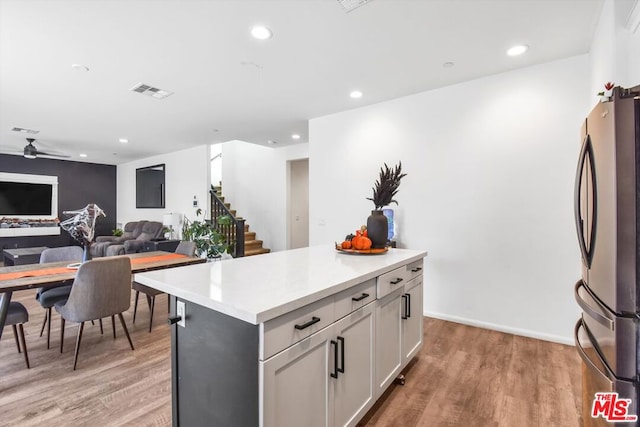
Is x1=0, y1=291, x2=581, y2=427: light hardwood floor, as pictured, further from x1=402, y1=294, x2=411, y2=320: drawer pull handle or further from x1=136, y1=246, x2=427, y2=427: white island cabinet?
x1=402, y1=294, x2=411, y2=320: drawer pull handle

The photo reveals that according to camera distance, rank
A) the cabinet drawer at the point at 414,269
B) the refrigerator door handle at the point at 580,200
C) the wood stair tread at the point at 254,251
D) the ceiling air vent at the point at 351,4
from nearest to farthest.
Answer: the refrigerator door handle at the point at 580,200, the ceiling air vent at the point at 351,4, the cabinet drawer at the point at 414,269, the wood stair tread at the point at 254,251

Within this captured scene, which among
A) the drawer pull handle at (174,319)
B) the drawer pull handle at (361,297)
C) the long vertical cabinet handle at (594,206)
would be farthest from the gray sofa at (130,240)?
the long vertical cabinet handle at (594,206)

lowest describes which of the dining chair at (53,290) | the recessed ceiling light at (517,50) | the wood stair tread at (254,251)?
the wood stair tread at (254,251)

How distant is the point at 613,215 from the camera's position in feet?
3.59

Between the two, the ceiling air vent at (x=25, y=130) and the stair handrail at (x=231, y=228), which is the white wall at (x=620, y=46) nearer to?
the stair handrail at (x=231, y=228)

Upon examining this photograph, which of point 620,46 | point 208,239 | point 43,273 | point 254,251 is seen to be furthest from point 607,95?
point 254,251

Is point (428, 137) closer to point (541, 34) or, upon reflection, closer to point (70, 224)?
point (541, 34)

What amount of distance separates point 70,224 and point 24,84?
6.81ft

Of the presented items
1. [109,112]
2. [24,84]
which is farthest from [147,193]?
[24,84]

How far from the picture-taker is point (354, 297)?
5.06ft

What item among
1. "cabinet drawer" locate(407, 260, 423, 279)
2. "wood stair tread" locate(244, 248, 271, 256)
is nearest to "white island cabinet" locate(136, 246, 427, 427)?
"cabinet drawer" locate(407, 260, 423, 279)

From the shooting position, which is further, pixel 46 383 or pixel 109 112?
pixel 109 112

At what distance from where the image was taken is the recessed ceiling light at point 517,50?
2.58 meters

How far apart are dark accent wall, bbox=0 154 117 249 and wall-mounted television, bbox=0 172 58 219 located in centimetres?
13
